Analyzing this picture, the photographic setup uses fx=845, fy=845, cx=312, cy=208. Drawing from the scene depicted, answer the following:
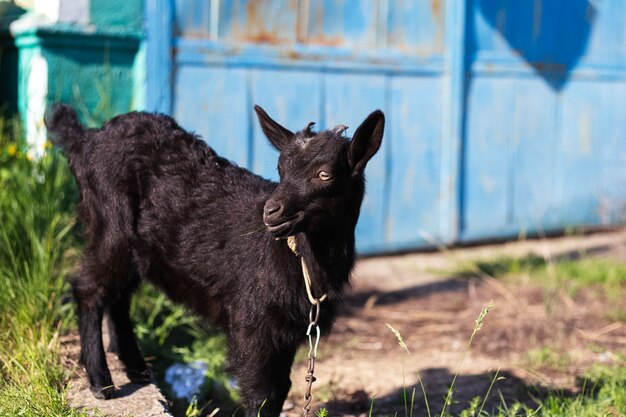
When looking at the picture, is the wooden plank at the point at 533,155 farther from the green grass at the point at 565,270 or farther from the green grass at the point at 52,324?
the green grass at the point at 52,324

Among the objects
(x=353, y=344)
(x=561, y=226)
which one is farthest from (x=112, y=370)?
(x=561, y=226)

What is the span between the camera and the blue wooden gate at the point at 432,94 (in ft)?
20.7

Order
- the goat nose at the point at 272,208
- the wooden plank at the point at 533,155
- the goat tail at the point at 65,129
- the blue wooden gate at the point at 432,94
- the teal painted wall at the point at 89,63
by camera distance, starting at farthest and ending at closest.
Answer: the wooden plank at the point at 533,155, the blue wooden gate at the point at 432,94, the teal painted wall at the point at 89,63, the goat tail at the point at 65,129, the goat nose at the point at 272,208

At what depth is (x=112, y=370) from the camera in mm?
4172

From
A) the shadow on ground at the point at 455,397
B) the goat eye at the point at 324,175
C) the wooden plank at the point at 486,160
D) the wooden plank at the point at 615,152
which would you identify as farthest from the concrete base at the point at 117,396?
the wooden plank at the point at 615,152

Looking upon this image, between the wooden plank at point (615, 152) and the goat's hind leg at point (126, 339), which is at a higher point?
the wooden plank at point (615, 152)

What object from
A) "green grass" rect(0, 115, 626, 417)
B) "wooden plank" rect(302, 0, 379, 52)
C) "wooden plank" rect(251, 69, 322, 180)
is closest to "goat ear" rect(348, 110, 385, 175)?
"green grass" rect(0, 115, 626, 417)

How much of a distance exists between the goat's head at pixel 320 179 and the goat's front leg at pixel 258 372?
0.61 meters

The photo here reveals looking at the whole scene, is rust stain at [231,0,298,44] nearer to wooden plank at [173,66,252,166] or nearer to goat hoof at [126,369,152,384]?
wooden plank at [173,66,252,166]

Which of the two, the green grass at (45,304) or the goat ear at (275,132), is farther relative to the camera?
the green grass at (45,304)

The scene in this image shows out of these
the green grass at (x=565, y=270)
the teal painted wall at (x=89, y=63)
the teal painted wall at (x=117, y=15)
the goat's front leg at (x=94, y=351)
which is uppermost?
the teal painted wall at (x=117, y=15)

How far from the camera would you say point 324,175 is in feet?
10.7

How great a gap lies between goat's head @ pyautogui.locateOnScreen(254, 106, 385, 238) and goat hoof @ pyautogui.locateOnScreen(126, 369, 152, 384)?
1.32 metres

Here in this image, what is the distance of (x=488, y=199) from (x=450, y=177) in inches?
21.3
